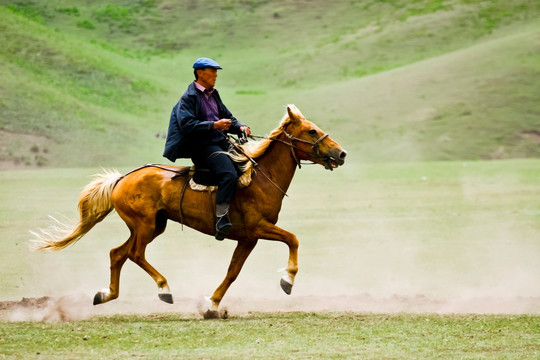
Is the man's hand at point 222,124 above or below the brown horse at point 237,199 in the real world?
above

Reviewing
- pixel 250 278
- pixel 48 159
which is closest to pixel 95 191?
pixel 250 278

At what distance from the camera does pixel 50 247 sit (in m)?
11.2

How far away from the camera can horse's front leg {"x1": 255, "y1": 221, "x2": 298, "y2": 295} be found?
32.5 feet

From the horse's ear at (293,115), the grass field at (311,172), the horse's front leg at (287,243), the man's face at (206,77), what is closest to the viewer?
the grass field at (311,172)

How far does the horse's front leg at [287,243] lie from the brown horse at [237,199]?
1 centimetres

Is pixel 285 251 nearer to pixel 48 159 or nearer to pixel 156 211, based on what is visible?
pixel 156 211

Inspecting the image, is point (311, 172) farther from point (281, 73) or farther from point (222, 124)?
point (281, 73)

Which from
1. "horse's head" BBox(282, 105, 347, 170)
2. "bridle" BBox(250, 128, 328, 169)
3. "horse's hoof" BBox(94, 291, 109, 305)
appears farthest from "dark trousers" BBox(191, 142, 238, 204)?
"horse's hoof" BBox(94, 291, 109, 305)

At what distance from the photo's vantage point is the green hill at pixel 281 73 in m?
48.8

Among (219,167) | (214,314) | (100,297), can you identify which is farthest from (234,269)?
(100,297)

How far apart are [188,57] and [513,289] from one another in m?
65.2

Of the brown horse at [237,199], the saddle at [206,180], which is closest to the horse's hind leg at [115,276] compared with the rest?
the brown horse at [237,199]

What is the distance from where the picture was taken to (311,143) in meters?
10.3

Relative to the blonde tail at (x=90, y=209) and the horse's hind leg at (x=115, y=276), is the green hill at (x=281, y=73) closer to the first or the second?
the blonde tail at (x=90, y=209)
